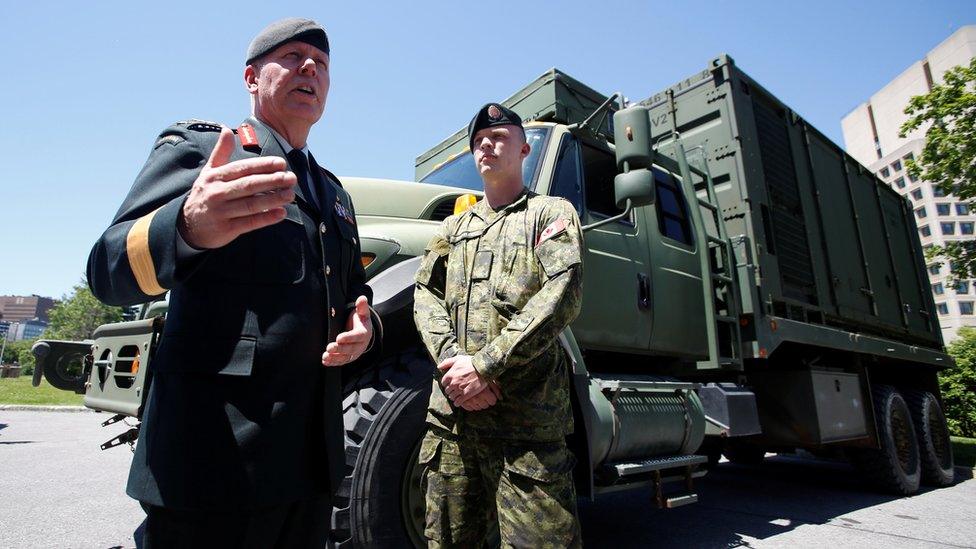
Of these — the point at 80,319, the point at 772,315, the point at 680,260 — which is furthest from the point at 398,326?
the point at 80,319

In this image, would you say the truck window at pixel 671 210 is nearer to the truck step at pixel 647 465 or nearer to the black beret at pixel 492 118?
the truck step at pixel 647 465

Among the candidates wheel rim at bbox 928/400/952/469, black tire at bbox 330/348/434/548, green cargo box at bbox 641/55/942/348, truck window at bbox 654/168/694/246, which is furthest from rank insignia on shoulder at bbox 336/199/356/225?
wheel rim at bbox 928/400/952/469

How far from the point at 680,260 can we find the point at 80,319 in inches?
2072

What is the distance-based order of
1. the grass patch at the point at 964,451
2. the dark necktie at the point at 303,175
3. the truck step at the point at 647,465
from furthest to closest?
the grass patch at the point at 964,451, the truck step at the point at 647,465, the dark necktie at the point at 303,175

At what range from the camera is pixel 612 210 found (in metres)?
3.56

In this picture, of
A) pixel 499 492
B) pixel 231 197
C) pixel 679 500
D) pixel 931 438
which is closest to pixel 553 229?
pixel 499 492

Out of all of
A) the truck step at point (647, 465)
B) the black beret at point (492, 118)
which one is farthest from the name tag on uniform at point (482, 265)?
the truck step at point (647, 465)

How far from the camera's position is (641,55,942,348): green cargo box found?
4605 mm

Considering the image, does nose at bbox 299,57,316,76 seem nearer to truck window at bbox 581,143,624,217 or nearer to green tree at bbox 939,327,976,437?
truck window at bbox 581,143,624,217

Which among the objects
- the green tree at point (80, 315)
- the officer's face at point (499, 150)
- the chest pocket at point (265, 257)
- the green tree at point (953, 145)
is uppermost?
the green tree at point (80, 315)

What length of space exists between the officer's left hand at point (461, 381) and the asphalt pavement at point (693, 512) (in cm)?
266

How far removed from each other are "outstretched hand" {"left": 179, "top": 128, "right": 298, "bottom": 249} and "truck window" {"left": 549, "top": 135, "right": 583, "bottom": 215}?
7.88 ft

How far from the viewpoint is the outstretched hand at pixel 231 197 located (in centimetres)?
81

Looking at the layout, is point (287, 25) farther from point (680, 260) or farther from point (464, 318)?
point (680, 260)
